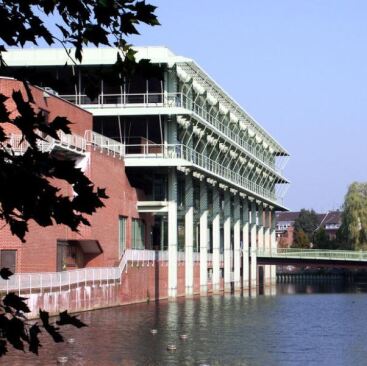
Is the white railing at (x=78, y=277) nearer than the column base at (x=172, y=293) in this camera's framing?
Yes

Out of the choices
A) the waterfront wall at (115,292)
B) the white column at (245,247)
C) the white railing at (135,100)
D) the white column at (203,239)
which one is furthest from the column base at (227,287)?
the white railing at (135,100)

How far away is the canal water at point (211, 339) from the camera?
27844 millimetres

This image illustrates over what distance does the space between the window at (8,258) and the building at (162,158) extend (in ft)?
15.3

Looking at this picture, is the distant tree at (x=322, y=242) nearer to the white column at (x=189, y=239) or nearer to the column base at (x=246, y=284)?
the column base at (x=246, y=284)

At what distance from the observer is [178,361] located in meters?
27.1

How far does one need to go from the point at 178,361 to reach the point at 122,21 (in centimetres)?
2164

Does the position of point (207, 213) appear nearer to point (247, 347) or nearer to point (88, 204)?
point (247, 347)

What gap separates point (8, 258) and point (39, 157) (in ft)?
124

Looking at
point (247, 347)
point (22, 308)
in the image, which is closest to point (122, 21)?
point (22, 308)

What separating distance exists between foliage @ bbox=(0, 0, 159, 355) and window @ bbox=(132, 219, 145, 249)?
6011 centimetres

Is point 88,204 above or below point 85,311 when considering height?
above

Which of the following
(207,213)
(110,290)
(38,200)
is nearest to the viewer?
(38,200)

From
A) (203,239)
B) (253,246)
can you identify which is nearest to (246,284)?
(253,246)

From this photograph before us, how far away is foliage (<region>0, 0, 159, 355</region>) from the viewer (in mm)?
6246
